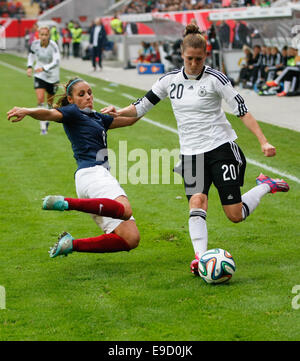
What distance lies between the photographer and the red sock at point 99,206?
6434mm

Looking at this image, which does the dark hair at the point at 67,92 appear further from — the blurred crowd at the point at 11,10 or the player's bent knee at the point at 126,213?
the blurred crowd at the point at 11,10

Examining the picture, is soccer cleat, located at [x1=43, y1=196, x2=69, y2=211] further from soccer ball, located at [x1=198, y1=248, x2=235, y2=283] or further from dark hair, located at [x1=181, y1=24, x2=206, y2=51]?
dark hair, located at [x1=181, y1=24, x2=206, y2=51]

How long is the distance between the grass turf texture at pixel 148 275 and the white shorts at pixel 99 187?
46 cm

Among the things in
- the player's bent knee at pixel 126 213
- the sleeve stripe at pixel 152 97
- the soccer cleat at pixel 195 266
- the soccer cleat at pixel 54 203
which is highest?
the sleeve stripe at pixel 152 97

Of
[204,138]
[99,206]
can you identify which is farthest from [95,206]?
[204,138]

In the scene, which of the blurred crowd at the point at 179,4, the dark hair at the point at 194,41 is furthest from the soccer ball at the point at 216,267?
the blurred crowd at the point at 179,4

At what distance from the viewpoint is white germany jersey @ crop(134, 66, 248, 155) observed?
6.79m

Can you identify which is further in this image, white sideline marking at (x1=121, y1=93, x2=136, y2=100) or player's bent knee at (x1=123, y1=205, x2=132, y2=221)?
white sideline marking at (x1=121, y1=93, x2=136, y2=100)

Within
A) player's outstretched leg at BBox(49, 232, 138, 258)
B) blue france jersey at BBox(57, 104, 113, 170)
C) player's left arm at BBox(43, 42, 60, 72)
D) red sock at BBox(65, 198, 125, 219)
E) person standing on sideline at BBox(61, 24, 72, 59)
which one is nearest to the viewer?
red sock at BBox(65, 198, 125, 219)

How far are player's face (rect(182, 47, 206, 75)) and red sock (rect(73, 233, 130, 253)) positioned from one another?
5.43 feet

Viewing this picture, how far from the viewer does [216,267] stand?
634 centimetres

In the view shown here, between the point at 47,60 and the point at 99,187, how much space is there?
9.54 metres

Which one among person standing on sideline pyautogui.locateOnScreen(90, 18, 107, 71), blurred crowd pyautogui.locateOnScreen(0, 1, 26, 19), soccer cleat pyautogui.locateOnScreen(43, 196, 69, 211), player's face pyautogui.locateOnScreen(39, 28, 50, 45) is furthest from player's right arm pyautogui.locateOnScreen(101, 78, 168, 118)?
blurred crowd pyautogui.locateOnScreen(0, 1, 26, 19)

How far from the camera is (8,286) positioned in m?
6.52
